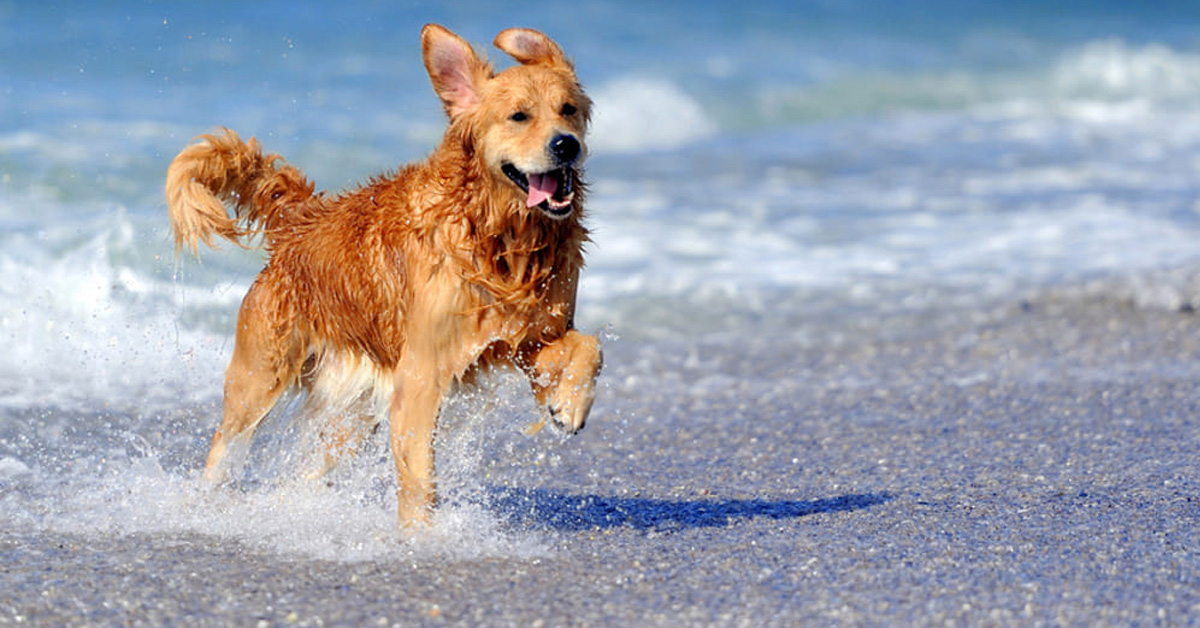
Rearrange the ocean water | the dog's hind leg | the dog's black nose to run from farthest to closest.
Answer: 1. the ocean water
2. the dog's hind leg
3. the dog's black nose

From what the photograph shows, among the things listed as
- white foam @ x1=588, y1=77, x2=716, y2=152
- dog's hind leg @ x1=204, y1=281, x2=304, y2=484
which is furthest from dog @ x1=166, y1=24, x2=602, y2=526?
white foam @ x1=588, y1=77, x2=716, y2=152

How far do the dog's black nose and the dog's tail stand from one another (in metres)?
1.41

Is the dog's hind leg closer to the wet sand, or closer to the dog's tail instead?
the dog's tail

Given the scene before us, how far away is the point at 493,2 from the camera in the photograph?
23.1m

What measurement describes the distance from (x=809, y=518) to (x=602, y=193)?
27.1ft

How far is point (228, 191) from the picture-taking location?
218 inches

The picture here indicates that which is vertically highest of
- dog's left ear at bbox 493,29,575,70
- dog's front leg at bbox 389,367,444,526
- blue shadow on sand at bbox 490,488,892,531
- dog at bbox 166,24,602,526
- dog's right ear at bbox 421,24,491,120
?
dog's left ear at bbox 493,29,575,70

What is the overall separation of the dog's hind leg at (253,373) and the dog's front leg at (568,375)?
107 cm

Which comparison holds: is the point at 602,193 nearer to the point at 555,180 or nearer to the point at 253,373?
the point at 253,373

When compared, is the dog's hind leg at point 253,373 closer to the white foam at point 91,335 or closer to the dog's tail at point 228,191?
the dog's tail at point 228,191

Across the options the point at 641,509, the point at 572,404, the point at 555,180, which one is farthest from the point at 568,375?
the point at 641,509

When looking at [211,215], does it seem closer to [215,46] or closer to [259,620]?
[259,620]

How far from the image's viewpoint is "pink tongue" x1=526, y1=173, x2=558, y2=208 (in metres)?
4.39

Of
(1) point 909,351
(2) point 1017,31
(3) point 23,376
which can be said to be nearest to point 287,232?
(3) point 23,376
